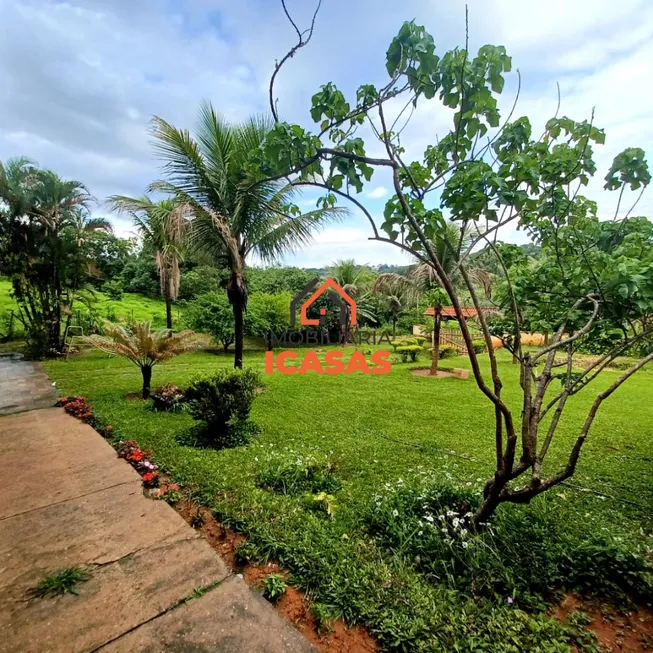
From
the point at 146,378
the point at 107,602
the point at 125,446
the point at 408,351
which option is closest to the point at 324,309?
the point at 408,351

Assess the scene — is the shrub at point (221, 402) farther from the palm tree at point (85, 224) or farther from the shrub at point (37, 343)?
the palm tree at point (85, 224)

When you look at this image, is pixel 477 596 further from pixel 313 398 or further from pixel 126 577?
pixel 313 398

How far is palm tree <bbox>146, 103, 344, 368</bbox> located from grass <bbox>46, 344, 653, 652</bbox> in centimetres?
283

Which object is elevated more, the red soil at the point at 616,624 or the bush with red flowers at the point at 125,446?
the bush with red flowers at the point at 125,446

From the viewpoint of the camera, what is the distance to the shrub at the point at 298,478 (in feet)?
8.97

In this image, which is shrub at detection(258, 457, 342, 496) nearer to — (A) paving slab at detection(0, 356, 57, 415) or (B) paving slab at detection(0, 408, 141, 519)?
(B) paving slab at detection(0, 408, 141, 519)

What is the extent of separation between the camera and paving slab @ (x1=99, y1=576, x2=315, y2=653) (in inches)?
52.9

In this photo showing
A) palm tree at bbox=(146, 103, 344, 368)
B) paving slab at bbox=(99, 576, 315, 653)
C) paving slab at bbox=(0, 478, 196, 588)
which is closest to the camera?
paving slab at bbox=(99, 576, 315, 653)

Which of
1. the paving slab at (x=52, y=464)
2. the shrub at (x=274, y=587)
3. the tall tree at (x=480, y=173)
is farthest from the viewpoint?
the paving slab at (x=52, y=464)

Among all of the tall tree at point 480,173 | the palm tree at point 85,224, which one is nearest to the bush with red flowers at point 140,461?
the tall tree at point 480,173

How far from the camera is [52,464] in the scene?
9.69 feet

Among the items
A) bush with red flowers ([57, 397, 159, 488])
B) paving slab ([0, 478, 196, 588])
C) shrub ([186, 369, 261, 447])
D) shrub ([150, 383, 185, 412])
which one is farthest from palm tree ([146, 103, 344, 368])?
paving slab ([0, 478, 196, 588])

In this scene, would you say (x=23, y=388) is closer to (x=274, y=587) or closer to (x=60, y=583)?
(x=60, y=583)

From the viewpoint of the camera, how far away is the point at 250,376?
404 centimetres
